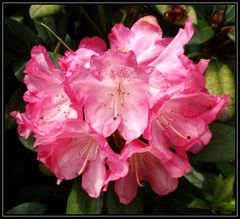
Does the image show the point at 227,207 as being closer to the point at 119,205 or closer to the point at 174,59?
the point at 119,205

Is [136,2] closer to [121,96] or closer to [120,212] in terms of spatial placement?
[121,96]

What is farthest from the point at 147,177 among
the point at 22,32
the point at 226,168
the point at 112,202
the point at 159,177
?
the point at 22,32

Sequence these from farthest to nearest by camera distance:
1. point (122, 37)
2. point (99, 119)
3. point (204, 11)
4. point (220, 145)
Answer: point (204, 11)
point (220, 145)
point (122, 37)
point (99, 119)

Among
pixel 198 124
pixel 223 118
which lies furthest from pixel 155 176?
pixel 223 118

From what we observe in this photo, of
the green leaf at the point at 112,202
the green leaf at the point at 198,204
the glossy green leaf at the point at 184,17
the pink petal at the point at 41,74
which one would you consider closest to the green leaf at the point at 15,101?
the pink petal at the point at 41,74

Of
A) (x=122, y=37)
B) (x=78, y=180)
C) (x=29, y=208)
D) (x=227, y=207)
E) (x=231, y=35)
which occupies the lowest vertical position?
(x=227, y=207)

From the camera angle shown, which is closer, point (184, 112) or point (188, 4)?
point (184, 112)

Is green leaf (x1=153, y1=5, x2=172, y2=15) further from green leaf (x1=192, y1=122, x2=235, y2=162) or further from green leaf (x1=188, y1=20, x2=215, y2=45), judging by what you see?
green leaf (x1=192, y1=122, x2=235, y2=162)
